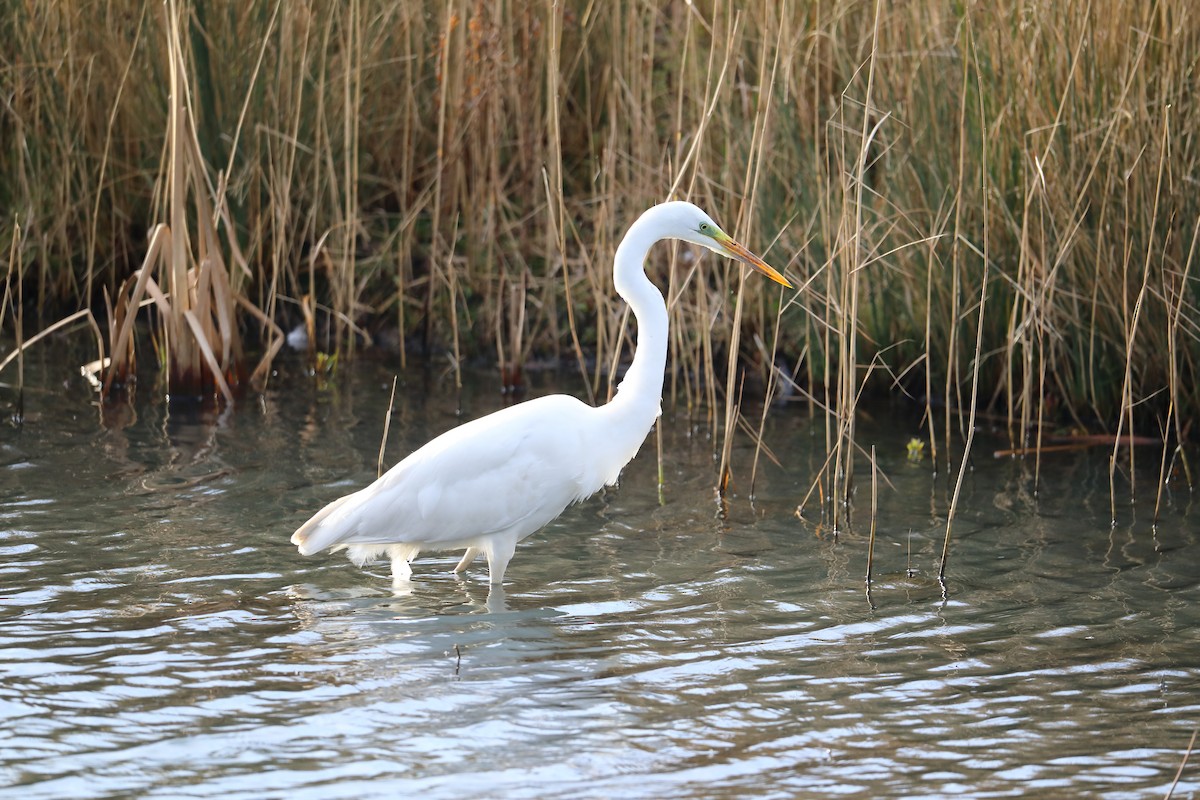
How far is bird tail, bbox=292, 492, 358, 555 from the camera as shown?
4.93 meters

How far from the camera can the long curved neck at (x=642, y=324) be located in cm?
495

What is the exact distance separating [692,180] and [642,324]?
855 millimetres

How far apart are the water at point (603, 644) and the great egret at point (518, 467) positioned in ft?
0.73

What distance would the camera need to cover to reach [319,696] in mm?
3953

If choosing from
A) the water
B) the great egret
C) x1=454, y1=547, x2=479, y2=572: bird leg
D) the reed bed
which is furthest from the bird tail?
the reed bed

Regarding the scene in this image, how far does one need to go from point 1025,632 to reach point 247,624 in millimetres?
2456

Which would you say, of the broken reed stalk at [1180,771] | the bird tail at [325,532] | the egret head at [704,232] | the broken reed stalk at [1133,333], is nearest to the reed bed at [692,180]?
the broken reed stalk at [1133,333]

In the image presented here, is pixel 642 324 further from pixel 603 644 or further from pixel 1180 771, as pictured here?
pixel 1180 771

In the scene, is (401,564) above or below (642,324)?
below

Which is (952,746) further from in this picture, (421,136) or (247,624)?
(421,136)

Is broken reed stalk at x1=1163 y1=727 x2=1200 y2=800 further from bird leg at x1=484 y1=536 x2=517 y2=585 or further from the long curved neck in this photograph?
bird leg at x1=484 y1=536 x2=517 y2=585

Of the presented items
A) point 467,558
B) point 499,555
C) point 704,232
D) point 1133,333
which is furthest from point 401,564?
point 1133,333

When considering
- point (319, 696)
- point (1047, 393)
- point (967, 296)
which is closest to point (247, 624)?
point (319, 696)

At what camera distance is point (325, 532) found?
16.2 feet
